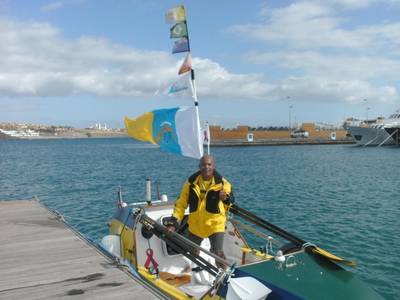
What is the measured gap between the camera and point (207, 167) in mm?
6832

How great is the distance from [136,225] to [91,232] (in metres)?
8.79

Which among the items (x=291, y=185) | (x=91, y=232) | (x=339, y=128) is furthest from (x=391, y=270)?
(x=339, y=128)

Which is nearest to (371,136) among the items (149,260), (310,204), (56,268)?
(310,204)

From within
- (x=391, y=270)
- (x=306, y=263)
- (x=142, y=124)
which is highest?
(x=142, y=124)

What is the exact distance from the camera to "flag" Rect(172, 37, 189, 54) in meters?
9.39

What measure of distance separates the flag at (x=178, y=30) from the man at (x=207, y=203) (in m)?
4.03

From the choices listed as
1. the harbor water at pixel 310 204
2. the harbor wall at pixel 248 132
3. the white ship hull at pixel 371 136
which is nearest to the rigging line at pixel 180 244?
the harbor water at pixel 310 204

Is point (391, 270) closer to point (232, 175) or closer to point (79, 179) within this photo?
point (232, 175)

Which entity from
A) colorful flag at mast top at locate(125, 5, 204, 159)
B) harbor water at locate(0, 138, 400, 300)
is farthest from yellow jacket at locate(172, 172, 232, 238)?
harbor water at locate(0, 138, 400, 300)

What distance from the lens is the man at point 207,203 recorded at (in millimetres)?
6934

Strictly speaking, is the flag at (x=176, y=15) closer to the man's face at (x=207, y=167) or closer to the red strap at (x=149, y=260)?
the man's face at (x=207, y=167)

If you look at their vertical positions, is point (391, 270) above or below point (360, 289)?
below

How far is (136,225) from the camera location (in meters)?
8.39

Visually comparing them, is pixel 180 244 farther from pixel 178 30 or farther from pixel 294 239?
pixel 178 30
